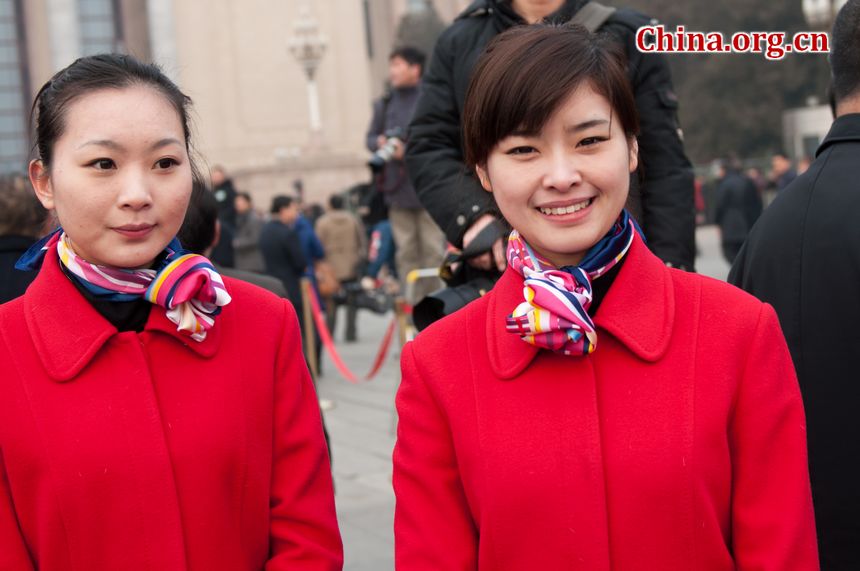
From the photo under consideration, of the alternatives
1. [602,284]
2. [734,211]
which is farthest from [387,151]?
[734,211]

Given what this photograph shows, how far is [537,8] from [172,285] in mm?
1985

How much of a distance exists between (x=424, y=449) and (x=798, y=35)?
7.91 ft

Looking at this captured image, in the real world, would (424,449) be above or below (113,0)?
below

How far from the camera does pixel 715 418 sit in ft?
8.21

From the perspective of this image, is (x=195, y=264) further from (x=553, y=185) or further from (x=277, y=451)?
(x=553, y=185)

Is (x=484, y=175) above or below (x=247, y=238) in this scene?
above

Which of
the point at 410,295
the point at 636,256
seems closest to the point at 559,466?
the point at 636,256

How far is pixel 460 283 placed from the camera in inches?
170

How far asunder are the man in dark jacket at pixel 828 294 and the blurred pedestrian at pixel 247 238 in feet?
24.4

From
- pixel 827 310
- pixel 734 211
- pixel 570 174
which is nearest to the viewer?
pixel 570 174

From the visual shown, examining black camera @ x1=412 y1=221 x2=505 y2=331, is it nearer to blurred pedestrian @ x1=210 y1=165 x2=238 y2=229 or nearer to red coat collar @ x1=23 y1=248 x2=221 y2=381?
red coat collar @ x1=23 y1=248 x2=221 y2=381

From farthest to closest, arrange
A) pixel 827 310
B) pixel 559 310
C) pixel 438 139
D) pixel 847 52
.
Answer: pixel 438 139
pixel 847 52
pixel 827 310
pixel 559 310

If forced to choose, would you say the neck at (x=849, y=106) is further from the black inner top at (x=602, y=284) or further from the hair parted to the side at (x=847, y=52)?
the black inner top at (x=602, y=284)

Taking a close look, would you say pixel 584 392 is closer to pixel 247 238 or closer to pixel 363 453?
pixel 363 453
